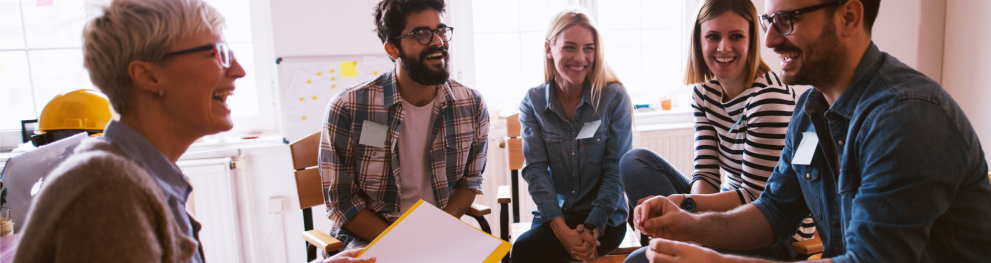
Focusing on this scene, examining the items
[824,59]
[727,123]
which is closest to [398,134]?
[727,123]

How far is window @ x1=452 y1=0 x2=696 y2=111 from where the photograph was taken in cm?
305

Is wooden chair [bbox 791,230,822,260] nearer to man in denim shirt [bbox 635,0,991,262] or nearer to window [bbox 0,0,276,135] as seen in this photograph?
man in denim shirt [bbox 635,0,991,262]

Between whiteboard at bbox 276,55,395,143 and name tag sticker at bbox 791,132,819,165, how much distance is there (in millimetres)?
2027

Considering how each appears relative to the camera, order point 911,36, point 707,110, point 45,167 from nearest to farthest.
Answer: point 45,167, point 707,110, point 911,36

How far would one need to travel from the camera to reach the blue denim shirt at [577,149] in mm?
1898

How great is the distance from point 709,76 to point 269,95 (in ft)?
7.93

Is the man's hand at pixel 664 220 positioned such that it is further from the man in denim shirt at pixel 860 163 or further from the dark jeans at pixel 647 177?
the dark jeans at pixel 647 177

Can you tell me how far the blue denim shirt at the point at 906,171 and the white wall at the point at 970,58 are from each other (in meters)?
2.95

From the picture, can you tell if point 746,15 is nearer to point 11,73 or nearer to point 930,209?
point 930,209

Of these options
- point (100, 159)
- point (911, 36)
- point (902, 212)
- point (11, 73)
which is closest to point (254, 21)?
point (11, 73)

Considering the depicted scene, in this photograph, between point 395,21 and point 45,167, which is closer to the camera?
point 45,167

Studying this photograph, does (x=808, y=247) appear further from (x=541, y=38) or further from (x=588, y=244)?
(x=541, y=38)

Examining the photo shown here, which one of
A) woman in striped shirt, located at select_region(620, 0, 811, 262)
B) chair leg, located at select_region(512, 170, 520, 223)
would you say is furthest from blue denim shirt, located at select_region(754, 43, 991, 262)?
chair leg, located at select_region(512, 170, 520, 223)

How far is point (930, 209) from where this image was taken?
0.80 m
